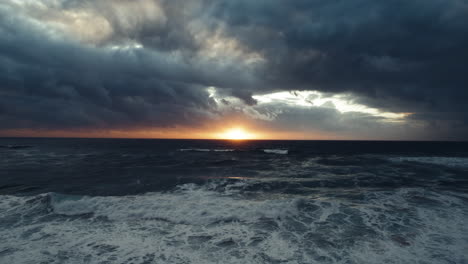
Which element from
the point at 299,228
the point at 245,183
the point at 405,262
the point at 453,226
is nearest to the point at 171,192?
the point at 245,183

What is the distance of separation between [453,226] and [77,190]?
23556mm

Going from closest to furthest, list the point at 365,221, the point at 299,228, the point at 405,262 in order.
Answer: the point at 405,262 < the point at 299,228 < the point at 365,221

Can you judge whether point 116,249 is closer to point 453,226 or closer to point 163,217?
point 163,217

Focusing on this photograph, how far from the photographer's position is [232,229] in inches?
365

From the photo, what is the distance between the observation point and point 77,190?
1622 centimetres

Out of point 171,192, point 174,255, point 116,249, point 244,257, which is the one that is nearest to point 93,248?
point 116,249

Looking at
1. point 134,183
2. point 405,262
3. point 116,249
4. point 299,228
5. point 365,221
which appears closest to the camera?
point 405,262

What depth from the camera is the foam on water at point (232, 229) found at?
7168mm

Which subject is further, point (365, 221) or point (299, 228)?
→ point (365, 221)

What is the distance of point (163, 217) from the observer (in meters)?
10.8

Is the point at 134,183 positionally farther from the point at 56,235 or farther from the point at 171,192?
the point at 56,235

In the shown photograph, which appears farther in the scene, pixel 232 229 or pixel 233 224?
pixel 233 224

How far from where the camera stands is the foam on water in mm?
7168

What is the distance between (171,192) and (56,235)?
7575 millimetres
